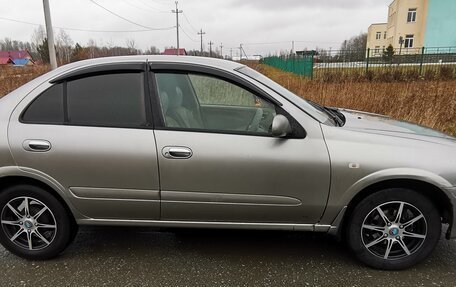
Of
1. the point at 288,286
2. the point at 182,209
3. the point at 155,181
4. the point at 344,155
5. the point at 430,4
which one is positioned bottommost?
the point at 288,286

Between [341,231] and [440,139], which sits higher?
[440,139]

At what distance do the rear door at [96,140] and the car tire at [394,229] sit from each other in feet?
5.29

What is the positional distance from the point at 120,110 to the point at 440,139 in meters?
2.57

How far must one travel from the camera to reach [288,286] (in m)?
2.68

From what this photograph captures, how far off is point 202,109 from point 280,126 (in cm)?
110

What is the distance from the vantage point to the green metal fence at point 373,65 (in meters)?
15.6

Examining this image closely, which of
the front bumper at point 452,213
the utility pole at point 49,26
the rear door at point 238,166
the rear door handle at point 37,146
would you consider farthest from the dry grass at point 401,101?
the utility pole at point 49,26

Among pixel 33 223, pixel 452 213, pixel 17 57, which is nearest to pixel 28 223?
pixel 33 223

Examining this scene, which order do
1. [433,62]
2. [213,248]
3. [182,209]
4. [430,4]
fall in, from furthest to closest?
[430,4]
[433,62]
[213,248]
[182,209]

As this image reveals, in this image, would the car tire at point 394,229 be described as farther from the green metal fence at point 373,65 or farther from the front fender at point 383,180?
the green metal fence at point 373,65

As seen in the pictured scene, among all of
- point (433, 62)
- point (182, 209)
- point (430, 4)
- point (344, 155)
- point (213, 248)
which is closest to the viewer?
point (344, 155)

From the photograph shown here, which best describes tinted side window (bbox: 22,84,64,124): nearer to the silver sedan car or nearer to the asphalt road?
the silver sedan car

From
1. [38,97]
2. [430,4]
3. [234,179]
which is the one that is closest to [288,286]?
[234,179]

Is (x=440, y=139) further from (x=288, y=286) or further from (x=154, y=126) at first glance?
(x=154, y=126)
